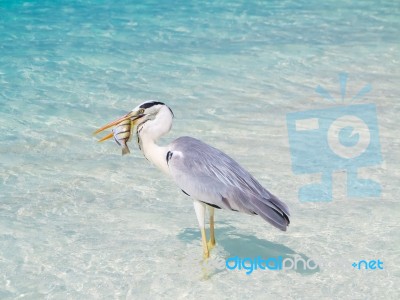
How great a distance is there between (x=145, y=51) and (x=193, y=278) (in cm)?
502

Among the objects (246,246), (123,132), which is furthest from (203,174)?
(246,246)

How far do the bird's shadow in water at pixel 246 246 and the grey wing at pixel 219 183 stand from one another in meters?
0.48

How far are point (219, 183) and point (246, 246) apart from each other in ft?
2.18

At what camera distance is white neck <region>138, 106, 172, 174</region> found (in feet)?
13.9

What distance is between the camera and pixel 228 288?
166 inches

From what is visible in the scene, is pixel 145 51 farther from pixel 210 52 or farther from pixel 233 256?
pixel 233 256

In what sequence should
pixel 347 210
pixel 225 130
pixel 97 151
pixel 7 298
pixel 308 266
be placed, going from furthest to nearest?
pixel 225 130, pixel 97 151, pixel 347 210, pixel 308 266, pixel 7 298

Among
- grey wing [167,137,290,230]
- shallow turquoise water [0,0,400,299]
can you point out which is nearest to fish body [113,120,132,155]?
grey wing [167,137,290,230]

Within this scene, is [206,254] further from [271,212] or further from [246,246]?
[271,212]

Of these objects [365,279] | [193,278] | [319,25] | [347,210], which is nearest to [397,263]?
[365,279]

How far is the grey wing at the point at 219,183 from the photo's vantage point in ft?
13.4

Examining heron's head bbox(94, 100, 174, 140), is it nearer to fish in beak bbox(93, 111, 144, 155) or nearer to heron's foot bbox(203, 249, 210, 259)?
fish in beak bbox(93, 111, 144, 155)

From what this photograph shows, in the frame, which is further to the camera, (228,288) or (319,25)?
(319,25)

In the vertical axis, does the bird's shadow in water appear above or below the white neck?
below
